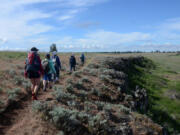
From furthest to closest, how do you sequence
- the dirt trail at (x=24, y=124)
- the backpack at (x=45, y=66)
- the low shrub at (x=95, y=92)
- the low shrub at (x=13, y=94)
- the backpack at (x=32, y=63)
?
1. the low shrub at (x=95, y=92)
2. the backpack at (x=45, y=66)
3. the low shrub at (x=13, y=94)
4. the backpack at (x=32, y=63)
5. the dirt trail at (x=24, y=124)

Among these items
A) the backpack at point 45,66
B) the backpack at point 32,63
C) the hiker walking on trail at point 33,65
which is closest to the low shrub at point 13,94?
the hiker walking on trail at point 33,65

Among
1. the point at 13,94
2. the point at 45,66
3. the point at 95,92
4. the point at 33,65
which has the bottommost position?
the point at 95,92

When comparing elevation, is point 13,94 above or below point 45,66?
below

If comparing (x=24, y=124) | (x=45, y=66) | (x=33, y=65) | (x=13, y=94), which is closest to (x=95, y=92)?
(x=45, y=66)

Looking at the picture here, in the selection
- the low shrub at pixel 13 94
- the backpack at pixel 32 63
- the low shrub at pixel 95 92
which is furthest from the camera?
the low shrub at pixel 95 92

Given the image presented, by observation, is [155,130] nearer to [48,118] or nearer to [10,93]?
[48,118]

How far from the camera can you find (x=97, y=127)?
677 centimetres

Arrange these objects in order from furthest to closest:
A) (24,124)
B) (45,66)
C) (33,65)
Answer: (45,66) < (33,65) < (24,124)

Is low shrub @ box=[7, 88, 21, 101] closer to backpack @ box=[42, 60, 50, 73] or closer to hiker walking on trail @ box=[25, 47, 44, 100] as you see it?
hiker walking on trail @ box=[25, 47, 44, 100]

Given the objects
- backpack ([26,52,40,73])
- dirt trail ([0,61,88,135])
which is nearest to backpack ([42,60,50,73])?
backpack ([26,52,40,73])

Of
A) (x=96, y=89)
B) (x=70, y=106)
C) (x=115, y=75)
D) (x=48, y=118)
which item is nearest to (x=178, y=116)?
(x=115, y=75)

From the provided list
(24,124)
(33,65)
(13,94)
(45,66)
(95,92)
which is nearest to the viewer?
(24,124)

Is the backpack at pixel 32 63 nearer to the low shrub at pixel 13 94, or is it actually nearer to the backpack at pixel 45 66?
the low shrub at pixel 13 94

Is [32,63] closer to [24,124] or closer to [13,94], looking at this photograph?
[13,94]
